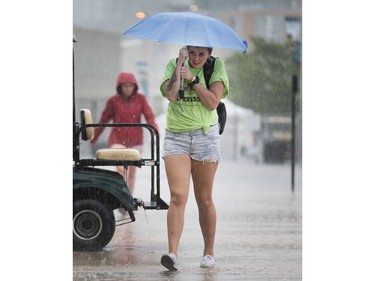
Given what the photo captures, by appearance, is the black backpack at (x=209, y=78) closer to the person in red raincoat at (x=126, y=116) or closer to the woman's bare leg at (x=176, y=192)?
the woman's bare leg at (x=176, y=192)

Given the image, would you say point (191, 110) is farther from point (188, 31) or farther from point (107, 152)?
point (107, 152)

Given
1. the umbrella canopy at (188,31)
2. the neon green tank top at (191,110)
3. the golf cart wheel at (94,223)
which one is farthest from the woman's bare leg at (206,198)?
the umbrella canopy at (188,31)

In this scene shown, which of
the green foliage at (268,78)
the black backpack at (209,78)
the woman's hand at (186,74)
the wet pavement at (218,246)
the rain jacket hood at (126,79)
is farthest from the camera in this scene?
the rain jacket hood at (126,79)

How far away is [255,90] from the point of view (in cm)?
2112

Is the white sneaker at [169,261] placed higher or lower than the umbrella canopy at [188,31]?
lower

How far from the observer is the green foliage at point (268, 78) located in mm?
20875

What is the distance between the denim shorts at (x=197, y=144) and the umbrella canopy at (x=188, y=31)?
1.72ft

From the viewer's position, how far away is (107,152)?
20.8m

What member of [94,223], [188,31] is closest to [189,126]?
[188,31]

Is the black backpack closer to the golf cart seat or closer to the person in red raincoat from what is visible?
the person in red raincoat

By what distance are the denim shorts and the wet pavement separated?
287mm

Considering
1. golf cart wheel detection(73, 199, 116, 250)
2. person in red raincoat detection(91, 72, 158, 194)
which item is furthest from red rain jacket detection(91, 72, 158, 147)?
golf cart wheel detection(73, 199, 116, 250)
